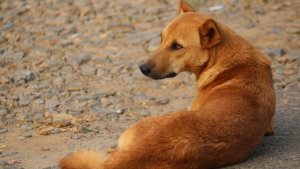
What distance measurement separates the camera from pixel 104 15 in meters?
9.15

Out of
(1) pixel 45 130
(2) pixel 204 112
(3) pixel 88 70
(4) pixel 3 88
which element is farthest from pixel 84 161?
(3) pixel 88 70

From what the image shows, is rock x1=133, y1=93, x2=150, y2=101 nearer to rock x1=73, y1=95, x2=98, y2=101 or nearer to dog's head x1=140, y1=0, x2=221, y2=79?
rock x1=73, y1=95, x2=98, y2=101

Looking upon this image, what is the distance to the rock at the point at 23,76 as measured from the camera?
252 inches

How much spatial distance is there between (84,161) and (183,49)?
1.99m

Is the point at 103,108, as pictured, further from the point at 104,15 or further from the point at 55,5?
the point at 55,5

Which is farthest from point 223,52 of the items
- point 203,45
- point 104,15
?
point 104,15

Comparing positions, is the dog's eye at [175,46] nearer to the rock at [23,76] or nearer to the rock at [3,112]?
the rock at [3,112]

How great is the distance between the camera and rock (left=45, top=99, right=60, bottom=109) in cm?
558

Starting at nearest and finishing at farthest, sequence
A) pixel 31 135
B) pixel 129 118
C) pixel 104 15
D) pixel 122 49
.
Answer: pixel 31 135 < pixel 129 118 < pixel 122 49 < pixel 104 15

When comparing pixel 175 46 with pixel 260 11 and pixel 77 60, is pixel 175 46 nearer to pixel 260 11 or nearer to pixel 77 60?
pixel 77 60

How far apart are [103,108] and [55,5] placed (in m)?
5.06

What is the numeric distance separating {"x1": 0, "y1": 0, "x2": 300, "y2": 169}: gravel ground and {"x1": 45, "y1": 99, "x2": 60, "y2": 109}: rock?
0.05 ft

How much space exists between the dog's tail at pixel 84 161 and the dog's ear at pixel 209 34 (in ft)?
6.24

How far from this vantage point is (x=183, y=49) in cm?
446
